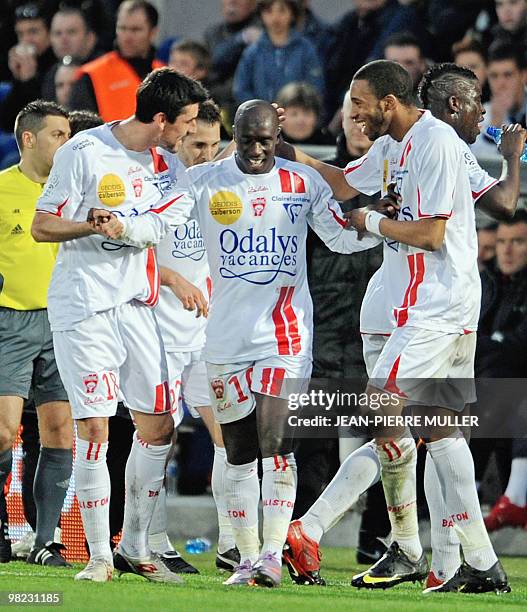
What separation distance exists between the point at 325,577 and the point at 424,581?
68cm

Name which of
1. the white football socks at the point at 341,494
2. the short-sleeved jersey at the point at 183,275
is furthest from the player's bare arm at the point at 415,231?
the short-sleeved jersey at the point at 183,275

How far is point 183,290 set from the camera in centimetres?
823

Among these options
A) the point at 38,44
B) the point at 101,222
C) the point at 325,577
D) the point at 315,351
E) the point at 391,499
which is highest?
the point at 38,44

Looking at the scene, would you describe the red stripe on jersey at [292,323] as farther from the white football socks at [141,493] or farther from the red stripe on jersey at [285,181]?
the white football socks at [141,493]

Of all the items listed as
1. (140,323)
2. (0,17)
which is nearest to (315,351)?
(140,323)

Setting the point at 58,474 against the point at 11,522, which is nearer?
the point at 58,474

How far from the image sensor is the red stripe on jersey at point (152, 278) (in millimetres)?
7816

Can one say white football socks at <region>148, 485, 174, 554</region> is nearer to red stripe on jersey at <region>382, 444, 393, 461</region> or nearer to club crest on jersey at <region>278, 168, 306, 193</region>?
red stripe on jersey at <region>382, 444, 393, 461</region>

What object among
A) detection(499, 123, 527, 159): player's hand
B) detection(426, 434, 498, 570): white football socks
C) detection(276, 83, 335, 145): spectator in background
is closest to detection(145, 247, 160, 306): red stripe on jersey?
detection(426, 434, 498, 570): white football socks

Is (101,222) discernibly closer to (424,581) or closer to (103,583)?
(103,583)

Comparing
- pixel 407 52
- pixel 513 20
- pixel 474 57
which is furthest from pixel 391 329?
pixel 513 20

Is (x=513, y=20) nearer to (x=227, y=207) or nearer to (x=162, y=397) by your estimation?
(x=227, y=207)

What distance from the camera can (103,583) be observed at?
24.2 ft

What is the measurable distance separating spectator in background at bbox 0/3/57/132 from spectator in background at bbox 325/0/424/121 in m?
2.97
